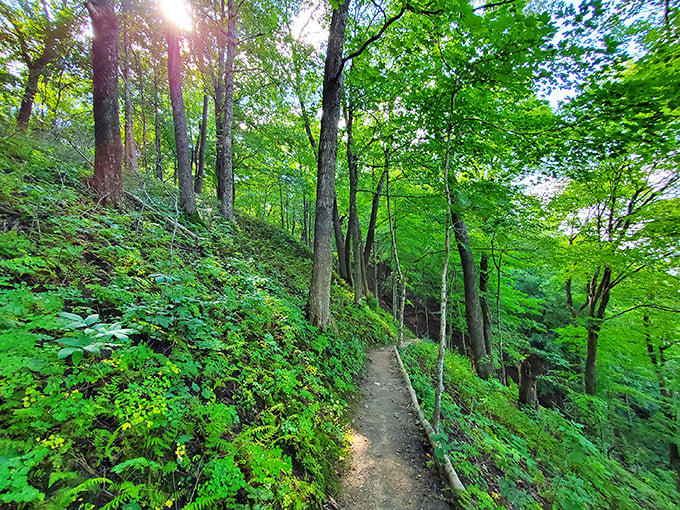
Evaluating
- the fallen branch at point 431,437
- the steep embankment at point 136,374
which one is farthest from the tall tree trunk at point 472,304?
the steep embankment at point 136,374

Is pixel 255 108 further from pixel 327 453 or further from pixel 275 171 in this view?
pixel 327 453

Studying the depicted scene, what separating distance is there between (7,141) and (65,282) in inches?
171

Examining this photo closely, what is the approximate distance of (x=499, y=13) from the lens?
416cm

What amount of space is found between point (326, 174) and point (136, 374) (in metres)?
5.36

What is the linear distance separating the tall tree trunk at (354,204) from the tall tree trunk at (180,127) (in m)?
6.28

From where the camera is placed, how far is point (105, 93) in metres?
4.70

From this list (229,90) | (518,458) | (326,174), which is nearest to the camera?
(518,458)

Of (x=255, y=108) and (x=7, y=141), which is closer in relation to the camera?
(x=7, y=141)

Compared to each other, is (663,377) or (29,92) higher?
(29,92)

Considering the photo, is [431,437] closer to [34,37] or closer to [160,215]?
[160,215]

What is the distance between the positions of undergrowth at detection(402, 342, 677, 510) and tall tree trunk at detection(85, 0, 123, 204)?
7.41 meters

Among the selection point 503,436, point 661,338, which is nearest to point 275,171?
point 503,436

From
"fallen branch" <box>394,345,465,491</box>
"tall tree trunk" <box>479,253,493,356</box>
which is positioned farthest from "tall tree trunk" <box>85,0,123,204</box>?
"tall tree trunk" <box>479,253,493,356</box>

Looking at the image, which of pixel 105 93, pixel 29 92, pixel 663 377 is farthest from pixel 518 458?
pixel 29 92
